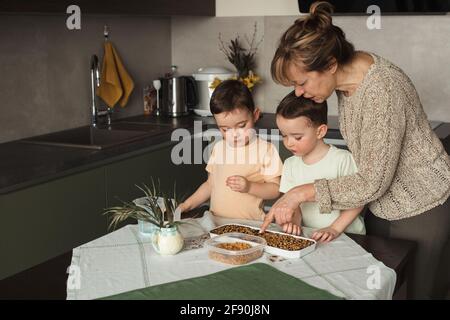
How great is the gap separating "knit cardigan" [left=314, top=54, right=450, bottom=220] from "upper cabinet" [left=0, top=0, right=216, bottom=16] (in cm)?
139

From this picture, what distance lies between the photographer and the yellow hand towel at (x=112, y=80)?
11.3ft

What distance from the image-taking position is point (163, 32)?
401 cm

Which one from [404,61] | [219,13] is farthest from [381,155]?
[219,13]

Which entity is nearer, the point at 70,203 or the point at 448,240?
the point at 448,240

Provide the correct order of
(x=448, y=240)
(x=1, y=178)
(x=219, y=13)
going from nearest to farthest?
(x=448, y=240)
(x=1, y=178)
(x=219, y=13)

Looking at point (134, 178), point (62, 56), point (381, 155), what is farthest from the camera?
point (62, 56)

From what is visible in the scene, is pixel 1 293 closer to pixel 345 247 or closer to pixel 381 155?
pixel 345 247

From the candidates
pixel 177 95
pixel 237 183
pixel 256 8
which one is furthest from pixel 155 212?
pixel 256 8

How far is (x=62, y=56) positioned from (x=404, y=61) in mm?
1821

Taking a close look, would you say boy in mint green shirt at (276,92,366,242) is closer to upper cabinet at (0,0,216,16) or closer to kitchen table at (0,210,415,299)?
kitchen table at (0,210,415,299)

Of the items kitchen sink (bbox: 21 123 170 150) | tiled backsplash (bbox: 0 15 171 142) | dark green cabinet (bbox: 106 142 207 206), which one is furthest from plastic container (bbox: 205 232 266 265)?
tiled backsplash (bbox: 0 15 171 142)

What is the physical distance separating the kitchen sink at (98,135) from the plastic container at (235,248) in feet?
4.16

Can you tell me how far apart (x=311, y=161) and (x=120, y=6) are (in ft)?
4.95

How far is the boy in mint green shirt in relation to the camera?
1847mm
